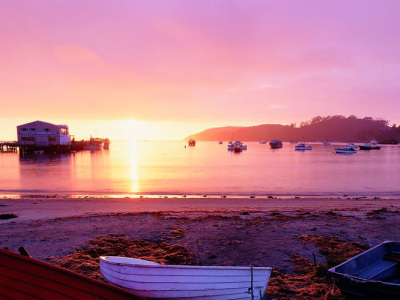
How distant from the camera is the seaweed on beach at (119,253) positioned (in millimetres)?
7531

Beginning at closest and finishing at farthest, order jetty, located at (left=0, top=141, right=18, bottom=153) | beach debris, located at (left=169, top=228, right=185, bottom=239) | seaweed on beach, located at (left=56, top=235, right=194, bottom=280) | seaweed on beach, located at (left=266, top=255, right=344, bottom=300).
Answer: seaweed on beach, located at (left=266, top=255, right=344, bottom=300)
seaweed on beach, located at (left=56, top=235, right=194, bottom=280)
beach debris, located at (left=169, top=228, right=185, bottom=239)
jetty, located at (left=0, top=141, right=18, bottom=153)

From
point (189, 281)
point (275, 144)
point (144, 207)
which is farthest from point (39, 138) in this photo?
point (275, 144)

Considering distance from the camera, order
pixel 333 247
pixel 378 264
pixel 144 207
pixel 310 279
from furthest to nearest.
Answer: pixel 144 207 < pixel 333 247 < pixel 310 279 < pixel 378 264

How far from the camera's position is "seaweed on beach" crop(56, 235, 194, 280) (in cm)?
753

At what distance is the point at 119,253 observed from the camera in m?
8.47

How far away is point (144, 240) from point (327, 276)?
579 cm

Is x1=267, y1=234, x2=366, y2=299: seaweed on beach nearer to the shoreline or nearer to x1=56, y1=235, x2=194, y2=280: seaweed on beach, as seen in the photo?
x1=56, y1=235, x2=194, y2=280: seaweed on beach

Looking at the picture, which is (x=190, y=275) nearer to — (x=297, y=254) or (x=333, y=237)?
(x=297, y=254)

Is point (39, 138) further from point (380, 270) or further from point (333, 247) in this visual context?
point (380, 270)

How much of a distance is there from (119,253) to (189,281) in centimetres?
443

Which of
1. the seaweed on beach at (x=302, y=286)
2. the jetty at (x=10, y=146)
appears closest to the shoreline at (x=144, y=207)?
the seaweed on beach at (x=302, y=286)

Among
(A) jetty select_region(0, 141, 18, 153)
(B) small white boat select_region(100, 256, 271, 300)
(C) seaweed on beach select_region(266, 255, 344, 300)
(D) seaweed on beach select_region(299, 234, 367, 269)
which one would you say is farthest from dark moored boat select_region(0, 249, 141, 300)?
(A) jetty select_region(0, 141, 18, 153)

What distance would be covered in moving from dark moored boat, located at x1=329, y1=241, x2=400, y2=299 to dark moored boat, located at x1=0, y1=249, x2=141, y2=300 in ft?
12.9

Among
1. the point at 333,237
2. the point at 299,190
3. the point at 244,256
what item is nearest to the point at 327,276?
the point at 244,256
